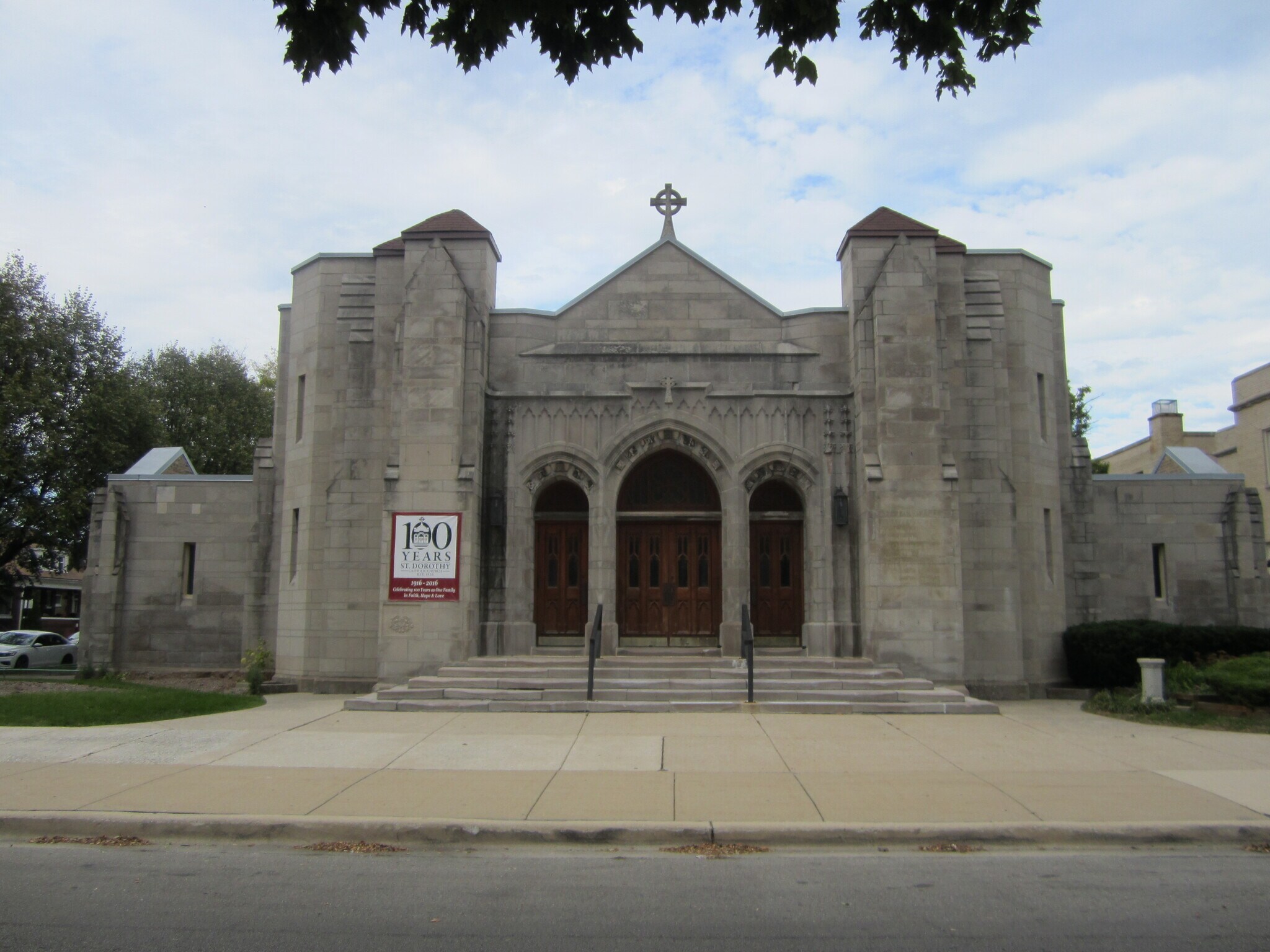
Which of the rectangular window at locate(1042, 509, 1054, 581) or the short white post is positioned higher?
the rectangular window at locate(1042, 509, 1054, 581)

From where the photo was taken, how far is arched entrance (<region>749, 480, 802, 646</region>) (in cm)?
1750

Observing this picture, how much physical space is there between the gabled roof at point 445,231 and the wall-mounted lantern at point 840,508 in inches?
297

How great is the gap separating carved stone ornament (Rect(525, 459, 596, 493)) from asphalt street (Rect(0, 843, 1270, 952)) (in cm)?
1044

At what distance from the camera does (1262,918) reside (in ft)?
18.6

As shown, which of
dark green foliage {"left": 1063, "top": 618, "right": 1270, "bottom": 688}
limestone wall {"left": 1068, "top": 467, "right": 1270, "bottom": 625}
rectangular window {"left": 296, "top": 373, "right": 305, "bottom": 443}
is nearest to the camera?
dark green foliage {"left": 1063, "top": 618, "right": 1270, "bottom": 688}

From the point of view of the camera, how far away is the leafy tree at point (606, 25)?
5680mm

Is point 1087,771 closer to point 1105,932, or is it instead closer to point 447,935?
point 1105,932

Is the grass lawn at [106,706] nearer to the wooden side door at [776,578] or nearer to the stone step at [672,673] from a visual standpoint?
the stone step at [672,673]

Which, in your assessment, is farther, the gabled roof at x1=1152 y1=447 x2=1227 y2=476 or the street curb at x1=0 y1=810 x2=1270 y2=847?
the gabled roof at x1=1152 y1=447 x2=1227 y2=476

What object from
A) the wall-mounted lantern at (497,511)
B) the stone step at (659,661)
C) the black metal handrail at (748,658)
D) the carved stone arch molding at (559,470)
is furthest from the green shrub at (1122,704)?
the wall-mounted lantern at (497,511)

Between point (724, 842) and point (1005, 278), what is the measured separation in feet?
44.7

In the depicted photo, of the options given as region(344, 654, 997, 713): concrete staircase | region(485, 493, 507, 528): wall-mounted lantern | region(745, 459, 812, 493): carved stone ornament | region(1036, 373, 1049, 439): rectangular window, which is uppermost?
region(1036, 373, 1049, 439): rectangular window

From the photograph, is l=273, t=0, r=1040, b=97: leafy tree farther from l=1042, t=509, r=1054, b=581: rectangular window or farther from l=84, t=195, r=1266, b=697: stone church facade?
l=1042, t=509, r=1054, b=581: rectangular window

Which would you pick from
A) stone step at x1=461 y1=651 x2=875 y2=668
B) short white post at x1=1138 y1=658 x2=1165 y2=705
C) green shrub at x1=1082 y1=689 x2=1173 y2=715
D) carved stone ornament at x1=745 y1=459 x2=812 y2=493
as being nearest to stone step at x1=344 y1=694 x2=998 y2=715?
stone step at x1=461 y1=651 x2=875 y2=668
